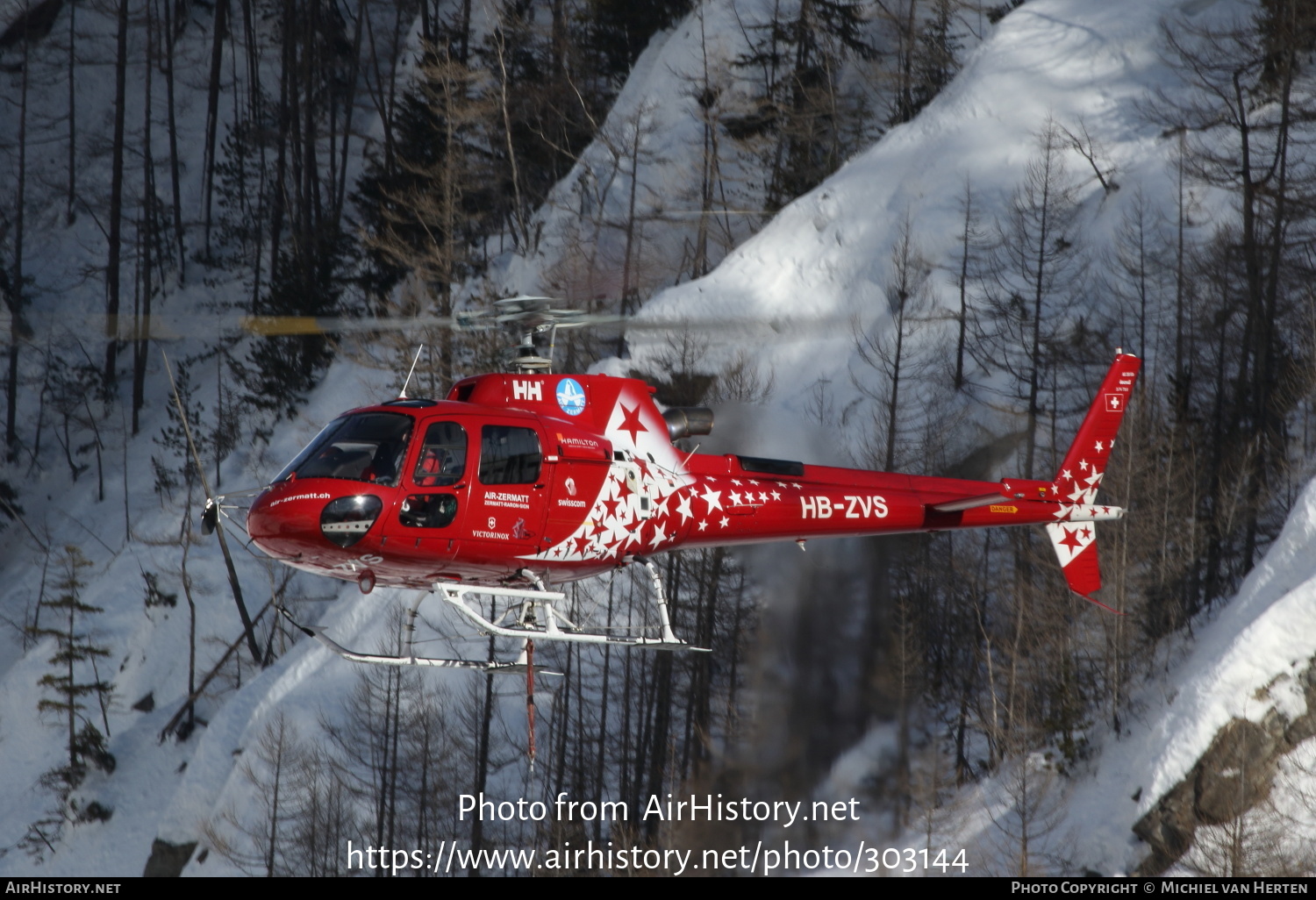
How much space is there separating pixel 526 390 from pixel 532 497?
135 cm

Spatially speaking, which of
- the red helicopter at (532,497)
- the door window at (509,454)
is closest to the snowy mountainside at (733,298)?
the red helicopter at (532,497)

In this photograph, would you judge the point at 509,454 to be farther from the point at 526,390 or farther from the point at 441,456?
the point at 526,390

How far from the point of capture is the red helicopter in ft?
41.7

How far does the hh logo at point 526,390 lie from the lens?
1427 cm

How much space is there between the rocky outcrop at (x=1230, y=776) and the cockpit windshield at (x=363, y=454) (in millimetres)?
15921

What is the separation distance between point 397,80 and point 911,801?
33.6 m

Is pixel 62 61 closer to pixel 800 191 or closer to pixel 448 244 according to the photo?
pixel 448 244

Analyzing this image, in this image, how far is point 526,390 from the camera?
14.3 metres

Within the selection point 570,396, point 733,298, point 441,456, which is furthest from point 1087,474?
point 733,298

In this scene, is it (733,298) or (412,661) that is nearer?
(412,661)

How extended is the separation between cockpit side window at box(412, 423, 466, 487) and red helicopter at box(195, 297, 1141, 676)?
0.04 ft

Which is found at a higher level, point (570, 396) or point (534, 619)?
point (570, 396)

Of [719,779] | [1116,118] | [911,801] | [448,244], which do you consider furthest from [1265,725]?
[448,244]
